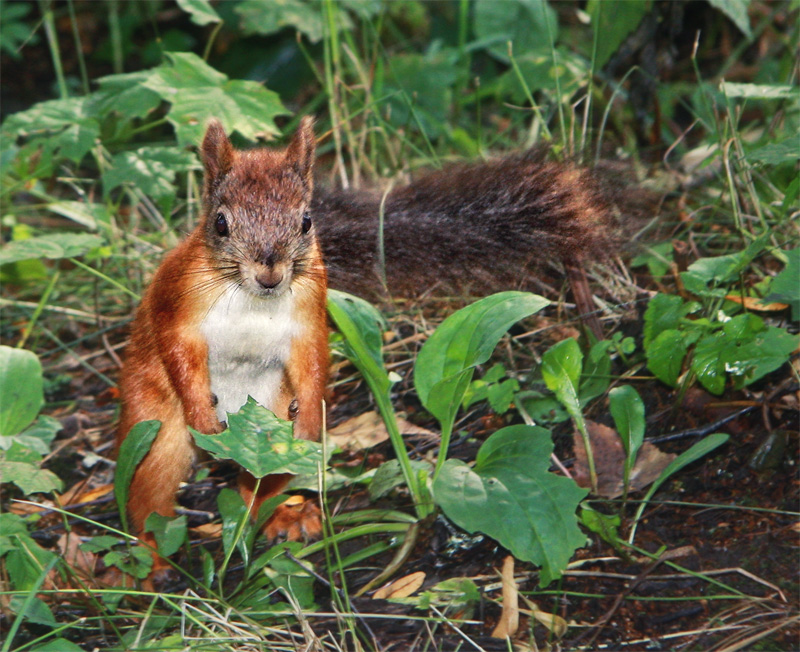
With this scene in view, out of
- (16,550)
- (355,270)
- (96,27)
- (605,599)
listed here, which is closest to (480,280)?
(355,270)

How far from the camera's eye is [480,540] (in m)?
1.84

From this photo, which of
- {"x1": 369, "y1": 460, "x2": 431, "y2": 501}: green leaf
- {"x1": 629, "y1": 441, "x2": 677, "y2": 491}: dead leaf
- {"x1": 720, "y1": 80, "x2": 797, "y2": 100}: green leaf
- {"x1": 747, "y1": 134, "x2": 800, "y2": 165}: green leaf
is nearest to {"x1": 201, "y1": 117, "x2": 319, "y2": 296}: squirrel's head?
{"x1": 369, "y1": 460, "x2": 431, "y2": 501}: green leaf

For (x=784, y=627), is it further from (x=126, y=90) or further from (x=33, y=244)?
(x=126, y=90)

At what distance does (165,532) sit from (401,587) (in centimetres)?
47

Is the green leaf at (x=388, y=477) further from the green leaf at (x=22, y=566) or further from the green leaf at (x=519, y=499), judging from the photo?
the green leaf at (x=22, y=566)

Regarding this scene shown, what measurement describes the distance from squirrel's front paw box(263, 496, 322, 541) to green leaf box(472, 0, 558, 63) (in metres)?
2.11

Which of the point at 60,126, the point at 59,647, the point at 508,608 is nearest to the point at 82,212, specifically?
the point at 60,126

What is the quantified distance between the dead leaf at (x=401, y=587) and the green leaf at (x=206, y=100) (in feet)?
3.89

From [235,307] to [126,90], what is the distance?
1.32 meters

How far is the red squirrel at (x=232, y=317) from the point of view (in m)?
1.64

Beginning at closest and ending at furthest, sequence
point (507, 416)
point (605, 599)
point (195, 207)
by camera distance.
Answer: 1. point (605, 599)
2. point (507, 416)
3. point (195, 207)

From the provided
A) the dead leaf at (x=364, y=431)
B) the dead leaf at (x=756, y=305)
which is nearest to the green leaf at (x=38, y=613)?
the dead leaf at (x=364, y=431)

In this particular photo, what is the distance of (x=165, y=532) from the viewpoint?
71.3 inches

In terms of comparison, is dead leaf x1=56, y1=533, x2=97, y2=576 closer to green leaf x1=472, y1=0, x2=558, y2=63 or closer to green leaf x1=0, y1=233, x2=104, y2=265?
green leaf x1=0, y1=233, x2=104, y2=265
